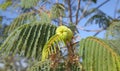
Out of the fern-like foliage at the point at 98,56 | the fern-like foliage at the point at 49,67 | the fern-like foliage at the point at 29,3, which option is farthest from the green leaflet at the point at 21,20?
the fern-like foliage at the point at 98,56

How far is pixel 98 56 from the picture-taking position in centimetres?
151

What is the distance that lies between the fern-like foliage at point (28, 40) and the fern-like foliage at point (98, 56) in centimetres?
33

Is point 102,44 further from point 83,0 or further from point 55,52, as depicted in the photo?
point 83,0

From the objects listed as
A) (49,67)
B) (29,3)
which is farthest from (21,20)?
(49,67)

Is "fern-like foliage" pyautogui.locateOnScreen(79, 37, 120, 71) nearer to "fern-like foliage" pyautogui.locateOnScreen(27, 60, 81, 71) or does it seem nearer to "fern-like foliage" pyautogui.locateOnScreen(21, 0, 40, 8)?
"fern-like foliage" pyautogui.locateOnScreen(27, 60, 81, 71)

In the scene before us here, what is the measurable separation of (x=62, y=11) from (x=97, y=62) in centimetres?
238

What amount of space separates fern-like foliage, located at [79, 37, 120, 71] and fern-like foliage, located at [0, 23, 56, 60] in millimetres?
334

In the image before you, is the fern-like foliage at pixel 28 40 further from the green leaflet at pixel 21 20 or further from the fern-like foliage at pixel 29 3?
the fern-like foliage at pixel 29 3

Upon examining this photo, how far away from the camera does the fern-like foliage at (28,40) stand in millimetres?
1709

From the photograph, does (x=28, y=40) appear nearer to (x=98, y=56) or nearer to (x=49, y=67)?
(x=49, y=67)

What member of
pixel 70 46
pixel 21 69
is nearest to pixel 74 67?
pixel 70 46

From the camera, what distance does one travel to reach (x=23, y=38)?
1.72m

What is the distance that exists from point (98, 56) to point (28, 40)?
42 cm

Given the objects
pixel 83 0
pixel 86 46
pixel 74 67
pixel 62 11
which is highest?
pixel 83 0
